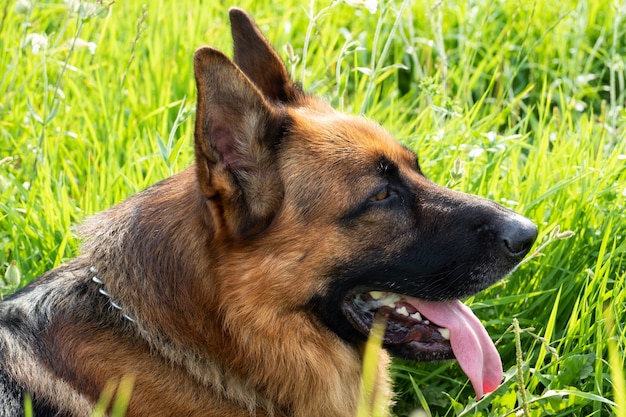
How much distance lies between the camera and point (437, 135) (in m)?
4.99

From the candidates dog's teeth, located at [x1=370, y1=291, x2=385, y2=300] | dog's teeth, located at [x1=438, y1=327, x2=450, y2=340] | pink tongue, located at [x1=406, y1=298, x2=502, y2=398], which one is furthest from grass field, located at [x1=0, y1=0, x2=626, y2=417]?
dog's teeth, located at [x1=370, y1=291, x2=385, y2=300]

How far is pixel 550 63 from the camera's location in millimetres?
6668

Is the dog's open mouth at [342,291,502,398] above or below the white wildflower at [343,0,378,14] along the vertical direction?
below

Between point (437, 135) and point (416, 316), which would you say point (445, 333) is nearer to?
point (416, 316)

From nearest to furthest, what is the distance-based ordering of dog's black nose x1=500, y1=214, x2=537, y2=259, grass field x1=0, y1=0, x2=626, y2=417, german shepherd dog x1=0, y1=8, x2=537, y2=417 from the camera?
german shepherd dog x1=0, y1=8, x2=537, y2=417, dog's black nose x1=500, y1=214, x2=537, y2=259, grass field x1=0, y1=0, x2=626, y2=417

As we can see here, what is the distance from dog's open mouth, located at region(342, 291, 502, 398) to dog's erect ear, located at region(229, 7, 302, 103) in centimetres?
98

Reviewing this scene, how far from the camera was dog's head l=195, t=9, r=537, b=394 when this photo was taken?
3420 millimetres

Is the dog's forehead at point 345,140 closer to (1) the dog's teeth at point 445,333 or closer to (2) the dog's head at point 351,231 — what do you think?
(2) the dog's head at point 351,231

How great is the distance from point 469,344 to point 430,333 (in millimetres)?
164

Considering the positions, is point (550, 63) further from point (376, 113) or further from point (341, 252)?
point (341, 252)

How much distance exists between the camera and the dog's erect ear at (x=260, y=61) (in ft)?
12.8

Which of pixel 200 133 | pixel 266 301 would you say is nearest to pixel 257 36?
pixel 200 133

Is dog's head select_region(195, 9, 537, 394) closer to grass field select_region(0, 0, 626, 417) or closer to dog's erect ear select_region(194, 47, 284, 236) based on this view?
dog's erect ear select_region(194, 47, 284, 236)

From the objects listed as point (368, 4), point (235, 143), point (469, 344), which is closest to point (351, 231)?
point (235, 143)
